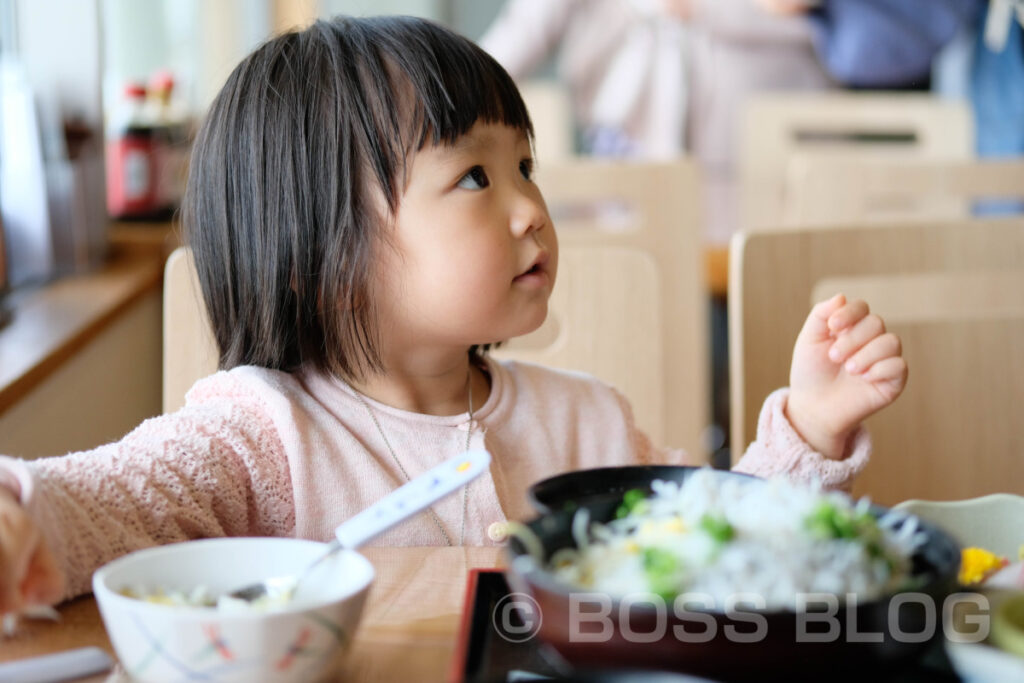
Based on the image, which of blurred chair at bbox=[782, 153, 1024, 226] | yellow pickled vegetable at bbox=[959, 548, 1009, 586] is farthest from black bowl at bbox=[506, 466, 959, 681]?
blurred chair at bbox=[782, 153, 1024, 226]

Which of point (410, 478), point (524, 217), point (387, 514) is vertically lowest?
point (410, 478)

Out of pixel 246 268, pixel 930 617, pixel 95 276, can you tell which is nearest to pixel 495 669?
pixel 930 617

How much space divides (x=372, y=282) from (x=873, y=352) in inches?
15.7

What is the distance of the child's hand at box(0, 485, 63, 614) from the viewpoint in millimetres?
581

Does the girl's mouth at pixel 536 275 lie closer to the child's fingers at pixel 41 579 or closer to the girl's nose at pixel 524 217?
the girl's nose at pixel 524 217

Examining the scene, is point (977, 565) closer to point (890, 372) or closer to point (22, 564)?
point (890, 372)

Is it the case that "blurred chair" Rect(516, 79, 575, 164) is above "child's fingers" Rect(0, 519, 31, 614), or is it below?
above

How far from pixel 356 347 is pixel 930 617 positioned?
598mm

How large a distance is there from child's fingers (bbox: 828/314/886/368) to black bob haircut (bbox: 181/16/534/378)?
318mm

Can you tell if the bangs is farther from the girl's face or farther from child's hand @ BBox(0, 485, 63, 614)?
child's hand @ BBox(0, 485, 63, 614)

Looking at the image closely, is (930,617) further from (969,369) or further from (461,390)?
(969,369)

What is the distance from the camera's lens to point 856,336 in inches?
35.0

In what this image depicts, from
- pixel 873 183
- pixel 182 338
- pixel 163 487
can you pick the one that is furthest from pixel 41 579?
pixel 873 183

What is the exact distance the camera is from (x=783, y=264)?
1.12 meters
